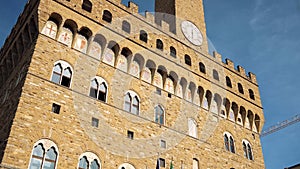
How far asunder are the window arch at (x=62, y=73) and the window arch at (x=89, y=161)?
313cm

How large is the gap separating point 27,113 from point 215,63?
1248 cm

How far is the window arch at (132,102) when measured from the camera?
1523 cm

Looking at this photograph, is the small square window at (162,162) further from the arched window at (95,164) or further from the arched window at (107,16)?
the arched window at (107,16)

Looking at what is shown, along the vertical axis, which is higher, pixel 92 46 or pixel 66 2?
pixel 66 2

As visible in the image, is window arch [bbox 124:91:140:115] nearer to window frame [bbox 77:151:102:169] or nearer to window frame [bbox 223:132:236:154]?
window frame [bbox 77:151:102:169]

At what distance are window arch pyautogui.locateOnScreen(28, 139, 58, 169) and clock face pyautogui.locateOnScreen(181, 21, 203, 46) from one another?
1140cm

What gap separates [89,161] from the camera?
12.6m

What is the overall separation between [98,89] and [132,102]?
1.82 meters

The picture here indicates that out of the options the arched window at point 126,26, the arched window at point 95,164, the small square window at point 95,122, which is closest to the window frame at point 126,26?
the arched window at point 126,26

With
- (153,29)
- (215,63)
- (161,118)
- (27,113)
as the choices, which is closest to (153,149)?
(161,118)

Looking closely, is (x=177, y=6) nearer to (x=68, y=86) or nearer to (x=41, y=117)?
(x=68, y=86)

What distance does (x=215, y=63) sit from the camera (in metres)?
20.7

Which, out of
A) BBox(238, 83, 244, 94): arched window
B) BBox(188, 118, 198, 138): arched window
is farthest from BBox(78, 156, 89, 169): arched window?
BBox(238, 83, 244, 94): arched window

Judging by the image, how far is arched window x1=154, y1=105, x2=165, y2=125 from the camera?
52.7 feet
